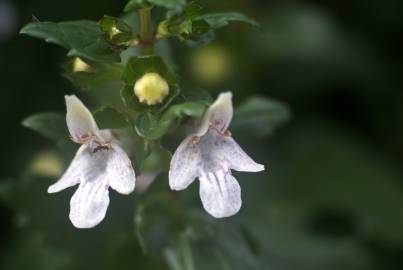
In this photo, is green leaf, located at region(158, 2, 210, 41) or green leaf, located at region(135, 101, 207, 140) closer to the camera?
green leaf, located at region(135, 101, 207, 140)

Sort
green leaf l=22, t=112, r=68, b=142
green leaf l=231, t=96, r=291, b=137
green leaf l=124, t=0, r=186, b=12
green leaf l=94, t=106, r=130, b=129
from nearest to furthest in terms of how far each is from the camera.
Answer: green leaf l=124, t=0, r=186, b=12, green leaf l=94, t=106, r=130, b=129, green leaf l=22, t=112, r=68, b=142, green leaf l=231, t=96, r=291, b=137

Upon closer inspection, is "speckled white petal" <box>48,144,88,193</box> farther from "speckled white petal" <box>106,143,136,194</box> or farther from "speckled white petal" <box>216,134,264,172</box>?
"speckled white petal" <box>216,134,264,172</box>

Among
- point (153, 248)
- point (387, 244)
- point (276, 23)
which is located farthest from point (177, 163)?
point (276, 23)

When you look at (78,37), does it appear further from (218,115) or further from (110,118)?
(218,115)

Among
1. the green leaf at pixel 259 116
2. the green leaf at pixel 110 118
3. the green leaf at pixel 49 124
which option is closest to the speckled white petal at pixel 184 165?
the green leaf at pixel 110 118

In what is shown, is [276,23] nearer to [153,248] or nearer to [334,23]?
[334,23]

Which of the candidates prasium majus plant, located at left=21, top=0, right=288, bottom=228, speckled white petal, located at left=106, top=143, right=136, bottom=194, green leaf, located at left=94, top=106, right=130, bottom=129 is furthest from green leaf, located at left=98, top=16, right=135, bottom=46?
speckled white petal, located at left=106, top=143, right=136, bottom=194
